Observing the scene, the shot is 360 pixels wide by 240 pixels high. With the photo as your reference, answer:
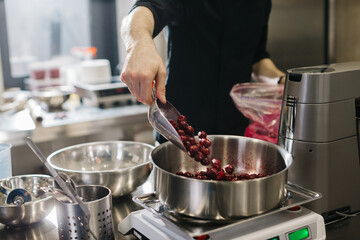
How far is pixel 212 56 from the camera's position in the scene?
6.16 ft

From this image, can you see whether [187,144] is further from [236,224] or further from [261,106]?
[261,106]

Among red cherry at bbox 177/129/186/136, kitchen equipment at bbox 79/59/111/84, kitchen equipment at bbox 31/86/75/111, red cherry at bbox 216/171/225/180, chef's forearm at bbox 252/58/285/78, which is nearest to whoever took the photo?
red cherry at bbox 216/171/225/180

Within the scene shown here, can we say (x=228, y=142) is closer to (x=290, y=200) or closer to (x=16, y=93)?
(x=290, y=200)

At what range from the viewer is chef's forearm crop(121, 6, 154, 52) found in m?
1.20

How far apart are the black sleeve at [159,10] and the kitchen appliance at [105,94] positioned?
130cm

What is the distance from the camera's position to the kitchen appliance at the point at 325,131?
1051 mm

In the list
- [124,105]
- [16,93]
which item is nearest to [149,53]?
[124,105]

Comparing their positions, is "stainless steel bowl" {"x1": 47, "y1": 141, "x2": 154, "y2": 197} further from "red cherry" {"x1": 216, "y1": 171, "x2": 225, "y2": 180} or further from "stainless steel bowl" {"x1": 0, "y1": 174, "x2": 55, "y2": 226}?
"red cherry" {"x1": 216, "y1": 171, "x2": 225, "y2": 180}

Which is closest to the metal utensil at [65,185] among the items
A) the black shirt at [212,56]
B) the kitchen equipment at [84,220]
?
the kitchen equipment at [84,220]

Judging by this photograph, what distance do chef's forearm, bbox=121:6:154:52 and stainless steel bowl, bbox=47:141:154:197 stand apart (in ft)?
1.12

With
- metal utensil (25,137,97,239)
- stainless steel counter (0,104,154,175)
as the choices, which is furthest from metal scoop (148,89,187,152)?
stainless steel counter (0,104,154,175)

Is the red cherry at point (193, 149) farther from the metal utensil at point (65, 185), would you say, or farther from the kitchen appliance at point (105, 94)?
the kitchen appliance at point (105, 94)

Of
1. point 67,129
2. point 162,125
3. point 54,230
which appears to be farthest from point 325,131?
point 67,129

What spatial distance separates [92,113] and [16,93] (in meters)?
0.54
